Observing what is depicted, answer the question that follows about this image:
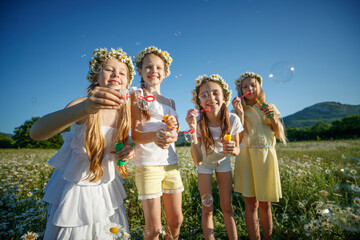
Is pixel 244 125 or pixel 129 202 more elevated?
pixel 244 125

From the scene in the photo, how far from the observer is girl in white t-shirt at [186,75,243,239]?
2.34m

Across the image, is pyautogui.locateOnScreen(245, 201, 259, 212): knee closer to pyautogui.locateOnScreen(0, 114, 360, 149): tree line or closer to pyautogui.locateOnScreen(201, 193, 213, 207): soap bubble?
pyautogui.locateOnScreen(201, 193, 213, 207): soap bubble

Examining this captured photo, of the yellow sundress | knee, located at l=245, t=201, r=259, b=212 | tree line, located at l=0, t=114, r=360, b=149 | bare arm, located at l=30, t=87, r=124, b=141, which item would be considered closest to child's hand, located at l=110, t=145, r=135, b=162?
bare arm, located at l=30, t=87, r=124, b=141

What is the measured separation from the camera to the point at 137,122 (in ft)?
7.18

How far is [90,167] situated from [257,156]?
2.20 meters

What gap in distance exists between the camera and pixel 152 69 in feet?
7.73

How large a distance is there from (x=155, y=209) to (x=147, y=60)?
5.92ft

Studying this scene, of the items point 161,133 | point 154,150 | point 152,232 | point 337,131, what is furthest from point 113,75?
point 337,131

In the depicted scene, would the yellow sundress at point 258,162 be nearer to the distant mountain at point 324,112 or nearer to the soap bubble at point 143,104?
the soap bubble at point 143,104

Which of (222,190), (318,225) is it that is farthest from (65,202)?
(318,225)

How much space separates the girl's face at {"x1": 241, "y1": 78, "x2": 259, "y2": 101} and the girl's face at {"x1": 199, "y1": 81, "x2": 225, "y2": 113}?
56 cm

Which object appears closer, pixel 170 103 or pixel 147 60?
pixel 147 60

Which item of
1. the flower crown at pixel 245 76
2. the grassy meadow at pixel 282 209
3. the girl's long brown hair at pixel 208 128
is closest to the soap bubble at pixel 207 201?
the girl's long brown hair at pixel 208 128

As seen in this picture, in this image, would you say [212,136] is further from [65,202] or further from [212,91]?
[65,202]
